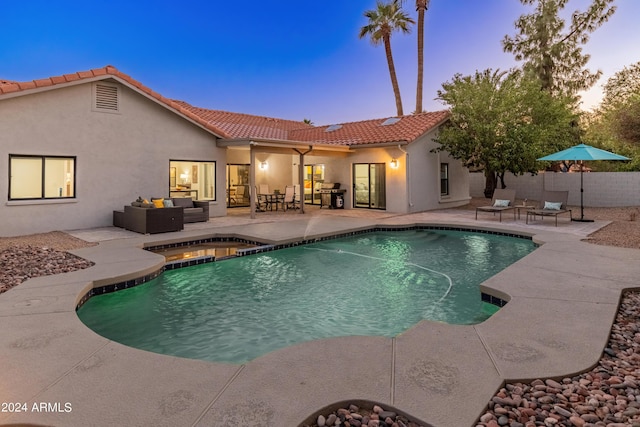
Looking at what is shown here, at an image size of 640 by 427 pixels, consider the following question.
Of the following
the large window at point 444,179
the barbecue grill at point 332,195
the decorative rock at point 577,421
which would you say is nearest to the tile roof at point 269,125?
the barbecue grill at point 332,195

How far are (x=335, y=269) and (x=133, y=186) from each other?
320 inches

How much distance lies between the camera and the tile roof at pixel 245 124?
18109 millimetres

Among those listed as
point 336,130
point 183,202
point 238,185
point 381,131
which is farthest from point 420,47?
point 183,202

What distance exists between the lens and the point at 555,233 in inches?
401

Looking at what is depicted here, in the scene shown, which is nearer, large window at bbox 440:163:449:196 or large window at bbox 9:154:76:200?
large window at bbox 9:154:76:200

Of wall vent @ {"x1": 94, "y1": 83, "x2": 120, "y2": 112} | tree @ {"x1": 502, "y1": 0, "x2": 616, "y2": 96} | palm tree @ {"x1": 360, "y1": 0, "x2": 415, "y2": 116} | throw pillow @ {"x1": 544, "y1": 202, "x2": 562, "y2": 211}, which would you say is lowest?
throw pillow @ {"x1": 544, "y1": 202, "x2": 562, "y2": 211}

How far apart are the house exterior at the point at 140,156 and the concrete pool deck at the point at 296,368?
22.6 ft

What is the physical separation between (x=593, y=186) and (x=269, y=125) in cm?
1731

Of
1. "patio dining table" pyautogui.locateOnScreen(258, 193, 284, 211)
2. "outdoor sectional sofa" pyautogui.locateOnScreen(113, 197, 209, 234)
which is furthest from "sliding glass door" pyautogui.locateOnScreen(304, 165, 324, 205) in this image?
"outdoor sectional sofa" pyautogui.locateOnScreen(113, 197, 209, 234)

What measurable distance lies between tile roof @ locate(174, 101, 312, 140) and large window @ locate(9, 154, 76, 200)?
6.97m

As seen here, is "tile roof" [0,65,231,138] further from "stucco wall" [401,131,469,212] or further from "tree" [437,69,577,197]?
"tree" [437,69,577,197]

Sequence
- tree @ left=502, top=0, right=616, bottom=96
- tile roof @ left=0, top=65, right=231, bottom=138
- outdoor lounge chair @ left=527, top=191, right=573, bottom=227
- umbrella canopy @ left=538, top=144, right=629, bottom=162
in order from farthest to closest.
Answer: tree @ left=502, top=0, right=616, bottom=96
outdoor lounge chair @ left=527, top=191, right=573, bottom=227
umbrella canopy @ left=538, top=144, right=629, bottom=162
tile roof @ left=0, top=65, right=231, bottom=138

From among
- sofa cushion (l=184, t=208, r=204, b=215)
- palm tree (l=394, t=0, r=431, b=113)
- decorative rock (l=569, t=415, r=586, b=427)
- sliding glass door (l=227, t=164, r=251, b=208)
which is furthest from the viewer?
palm tree (l=394, t=0, r=431, b=113)

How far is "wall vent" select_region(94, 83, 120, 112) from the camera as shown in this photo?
37.5ft
